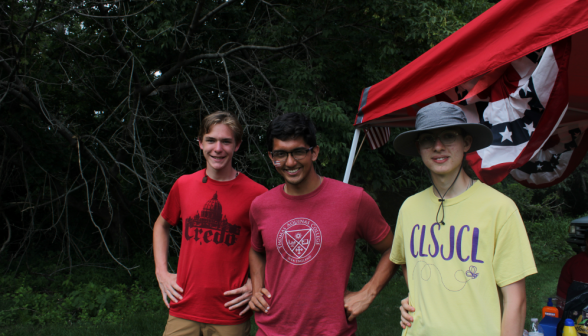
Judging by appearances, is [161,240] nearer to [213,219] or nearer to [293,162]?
[213,219]

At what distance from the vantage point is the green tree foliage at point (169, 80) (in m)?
6.25

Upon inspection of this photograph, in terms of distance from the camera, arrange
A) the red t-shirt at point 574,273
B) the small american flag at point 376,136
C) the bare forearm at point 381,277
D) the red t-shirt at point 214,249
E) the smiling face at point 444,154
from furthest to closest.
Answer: the small american flag at point 376,136, the red t-shirt at point 574,273, the red t-shirt at point 214,249, the bare forearm at point 381,277, the smiling face at point 444,154

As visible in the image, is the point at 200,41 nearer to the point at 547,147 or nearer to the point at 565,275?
the point at 547,147

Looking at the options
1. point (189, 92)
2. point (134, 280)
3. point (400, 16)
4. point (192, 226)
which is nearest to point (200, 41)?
point (189, 92)

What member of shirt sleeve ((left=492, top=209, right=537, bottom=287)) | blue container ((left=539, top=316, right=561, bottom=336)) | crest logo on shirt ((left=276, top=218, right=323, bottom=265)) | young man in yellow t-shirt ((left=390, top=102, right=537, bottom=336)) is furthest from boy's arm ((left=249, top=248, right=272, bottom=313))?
blue container ((left=539, top=316, right=561, bottom=336))

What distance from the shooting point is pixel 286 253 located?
6.85 ft

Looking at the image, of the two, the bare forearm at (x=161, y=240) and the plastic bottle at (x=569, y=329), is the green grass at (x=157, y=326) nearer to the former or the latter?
the bare forearm at (x=161, y=240)

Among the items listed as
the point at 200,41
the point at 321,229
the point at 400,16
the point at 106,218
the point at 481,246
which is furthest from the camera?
the point at 106,218

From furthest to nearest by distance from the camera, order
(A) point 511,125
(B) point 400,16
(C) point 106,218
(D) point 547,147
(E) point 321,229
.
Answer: (C) point 106,218
(B) point 400,16
(D) point 547,147
(A) point 511,125
(E) point 321,229

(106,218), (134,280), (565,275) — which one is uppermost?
(106,218)

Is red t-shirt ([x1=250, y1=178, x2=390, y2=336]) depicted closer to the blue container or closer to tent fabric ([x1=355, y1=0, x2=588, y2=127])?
tent fabric ([x1=355, y1=0, x2=588, y2=127])

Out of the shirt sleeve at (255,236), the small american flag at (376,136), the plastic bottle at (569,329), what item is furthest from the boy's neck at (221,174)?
the small american flag at (376,136)

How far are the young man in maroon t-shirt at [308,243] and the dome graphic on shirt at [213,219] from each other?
0.96 feet

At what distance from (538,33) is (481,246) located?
120 centimetres
